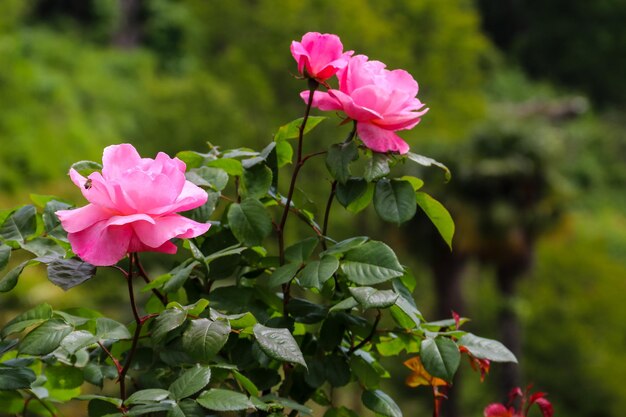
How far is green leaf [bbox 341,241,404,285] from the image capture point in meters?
1.10

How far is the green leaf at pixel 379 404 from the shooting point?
1194 mm

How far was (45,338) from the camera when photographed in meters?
1.06

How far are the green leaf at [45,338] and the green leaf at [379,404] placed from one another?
14.1 inches

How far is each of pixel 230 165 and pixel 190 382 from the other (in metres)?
0.33

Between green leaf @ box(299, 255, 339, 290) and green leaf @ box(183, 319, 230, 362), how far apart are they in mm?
107

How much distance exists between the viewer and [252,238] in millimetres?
1208

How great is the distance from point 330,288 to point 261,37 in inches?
603

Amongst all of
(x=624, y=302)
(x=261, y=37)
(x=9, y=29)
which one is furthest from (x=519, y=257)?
(x=9, y=29)

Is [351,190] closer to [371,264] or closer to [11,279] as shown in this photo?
[371,264]

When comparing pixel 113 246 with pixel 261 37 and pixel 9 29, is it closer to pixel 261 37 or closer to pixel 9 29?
pixel 261 37

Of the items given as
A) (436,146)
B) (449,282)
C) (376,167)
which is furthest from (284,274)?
(449,282)

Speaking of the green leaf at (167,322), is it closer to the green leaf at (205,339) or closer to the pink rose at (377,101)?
the green leaf at (205,339)

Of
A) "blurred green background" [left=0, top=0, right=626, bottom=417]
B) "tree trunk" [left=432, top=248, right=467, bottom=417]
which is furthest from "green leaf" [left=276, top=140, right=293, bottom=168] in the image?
"tree trunk" [left=432, top=248, right=467, bottom=417]

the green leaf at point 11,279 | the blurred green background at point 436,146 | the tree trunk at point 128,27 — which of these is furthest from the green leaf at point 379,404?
the tree trunk at point 128,27
